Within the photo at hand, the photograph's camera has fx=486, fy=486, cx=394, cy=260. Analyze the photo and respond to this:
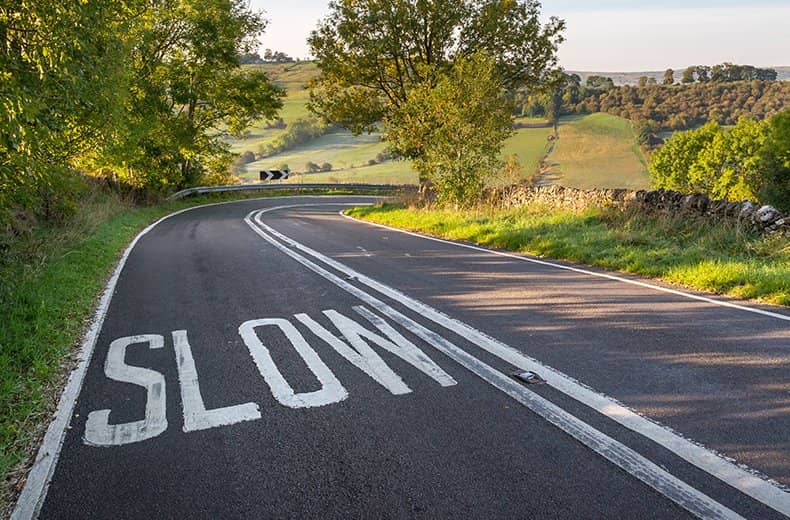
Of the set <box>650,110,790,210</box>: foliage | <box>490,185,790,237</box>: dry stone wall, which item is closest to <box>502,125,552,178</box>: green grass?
<box>650,110,790,210</box>: foliage

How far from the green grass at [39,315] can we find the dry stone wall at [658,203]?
10.5 metres

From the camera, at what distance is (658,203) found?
11070mm


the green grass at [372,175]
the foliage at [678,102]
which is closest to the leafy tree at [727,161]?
the foliage at [678,102]

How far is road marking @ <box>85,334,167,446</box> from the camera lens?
10.9 ft

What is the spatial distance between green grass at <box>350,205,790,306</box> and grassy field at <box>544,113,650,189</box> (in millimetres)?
39523

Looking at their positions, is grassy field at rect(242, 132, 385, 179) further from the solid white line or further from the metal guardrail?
the solid white line

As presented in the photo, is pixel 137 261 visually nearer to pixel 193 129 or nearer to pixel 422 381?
pixel 422 381

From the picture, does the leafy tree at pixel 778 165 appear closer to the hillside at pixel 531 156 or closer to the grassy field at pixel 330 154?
the hillside at pixel 531 156

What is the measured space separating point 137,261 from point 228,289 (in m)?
4.09

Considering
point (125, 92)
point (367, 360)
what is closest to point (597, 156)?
point (125, 92)

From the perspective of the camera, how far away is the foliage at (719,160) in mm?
47500

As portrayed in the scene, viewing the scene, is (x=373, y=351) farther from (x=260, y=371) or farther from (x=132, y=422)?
(x=132, y=422)

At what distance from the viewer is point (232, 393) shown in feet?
12.7

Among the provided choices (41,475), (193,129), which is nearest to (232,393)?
(41,475)
